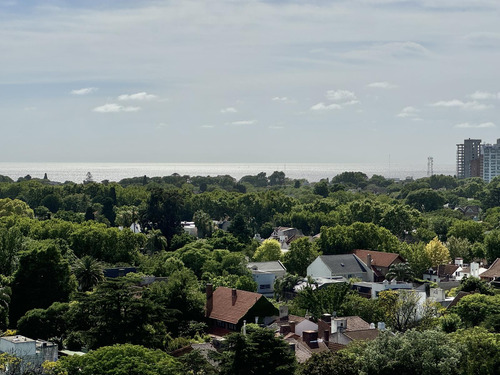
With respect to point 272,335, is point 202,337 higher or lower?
lower

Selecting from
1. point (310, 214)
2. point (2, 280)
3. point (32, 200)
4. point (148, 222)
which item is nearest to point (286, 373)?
point (2, 280)

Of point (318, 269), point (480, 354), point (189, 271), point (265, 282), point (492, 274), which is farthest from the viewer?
point (318, 269)

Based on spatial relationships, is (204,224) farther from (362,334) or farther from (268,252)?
(362,334)

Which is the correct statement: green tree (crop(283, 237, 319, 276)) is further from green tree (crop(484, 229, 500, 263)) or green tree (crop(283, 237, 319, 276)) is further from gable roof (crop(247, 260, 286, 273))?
green tree (crop(484, 229, 500, 263))

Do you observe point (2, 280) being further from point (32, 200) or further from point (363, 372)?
point (32, 200)

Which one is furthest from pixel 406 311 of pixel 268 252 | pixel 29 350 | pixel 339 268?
pixel 268 252

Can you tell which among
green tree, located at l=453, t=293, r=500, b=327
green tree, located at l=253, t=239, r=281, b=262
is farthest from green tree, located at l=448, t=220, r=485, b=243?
green tree, located at l=453, t=293, r=500, b=327
